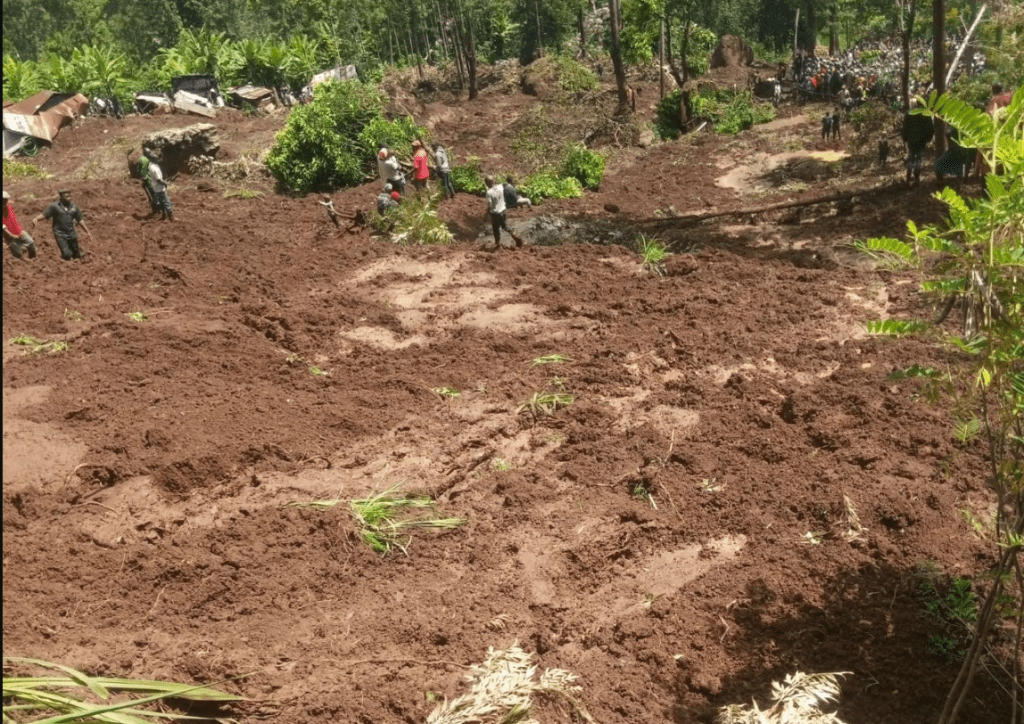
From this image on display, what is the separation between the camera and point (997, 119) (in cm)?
310

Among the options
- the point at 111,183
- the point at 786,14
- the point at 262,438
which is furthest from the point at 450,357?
the point at 786,14

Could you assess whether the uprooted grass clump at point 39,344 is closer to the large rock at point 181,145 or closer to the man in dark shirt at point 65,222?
the man in dark shirt at point 65,222

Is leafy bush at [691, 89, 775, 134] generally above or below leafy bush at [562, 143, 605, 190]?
above

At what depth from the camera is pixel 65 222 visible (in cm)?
1180

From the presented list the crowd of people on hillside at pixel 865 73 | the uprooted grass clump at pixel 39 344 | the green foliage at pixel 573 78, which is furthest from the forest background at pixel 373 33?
the uprooted grass clump at pixel 39 344

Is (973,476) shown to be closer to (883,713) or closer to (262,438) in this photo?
(883,713)

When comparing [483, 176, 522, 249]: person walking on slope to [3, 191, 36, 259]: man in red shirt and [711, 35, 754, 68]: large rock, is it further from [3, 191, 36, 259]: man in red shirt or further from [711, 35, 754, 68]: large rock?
[711, 35, 754, 68]: large rock

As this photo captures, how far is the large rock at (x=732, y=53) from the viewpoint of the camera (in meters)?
31.6

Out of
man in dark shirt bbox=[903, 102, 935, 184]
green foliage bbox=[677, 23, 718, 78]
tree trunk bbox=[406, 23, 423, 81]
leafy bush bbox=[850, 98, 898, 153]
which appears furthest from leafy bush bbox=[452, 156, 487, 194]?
tree trunk bbox=[406, 23, 423, 81]

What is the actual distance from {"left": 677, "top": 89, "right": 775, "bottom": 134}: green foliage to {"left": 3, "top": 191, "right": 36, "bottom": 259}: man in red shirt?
616 inches

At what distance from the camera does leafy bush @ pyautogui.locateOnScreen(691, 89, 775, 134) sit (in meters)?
20.3

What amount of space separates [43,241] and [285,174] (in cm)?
498

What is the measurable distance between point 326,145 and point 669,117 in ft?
31.9

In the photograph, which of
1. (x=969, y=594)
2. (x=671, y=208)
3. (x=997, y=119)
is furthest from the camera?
(x=671, y=208)
